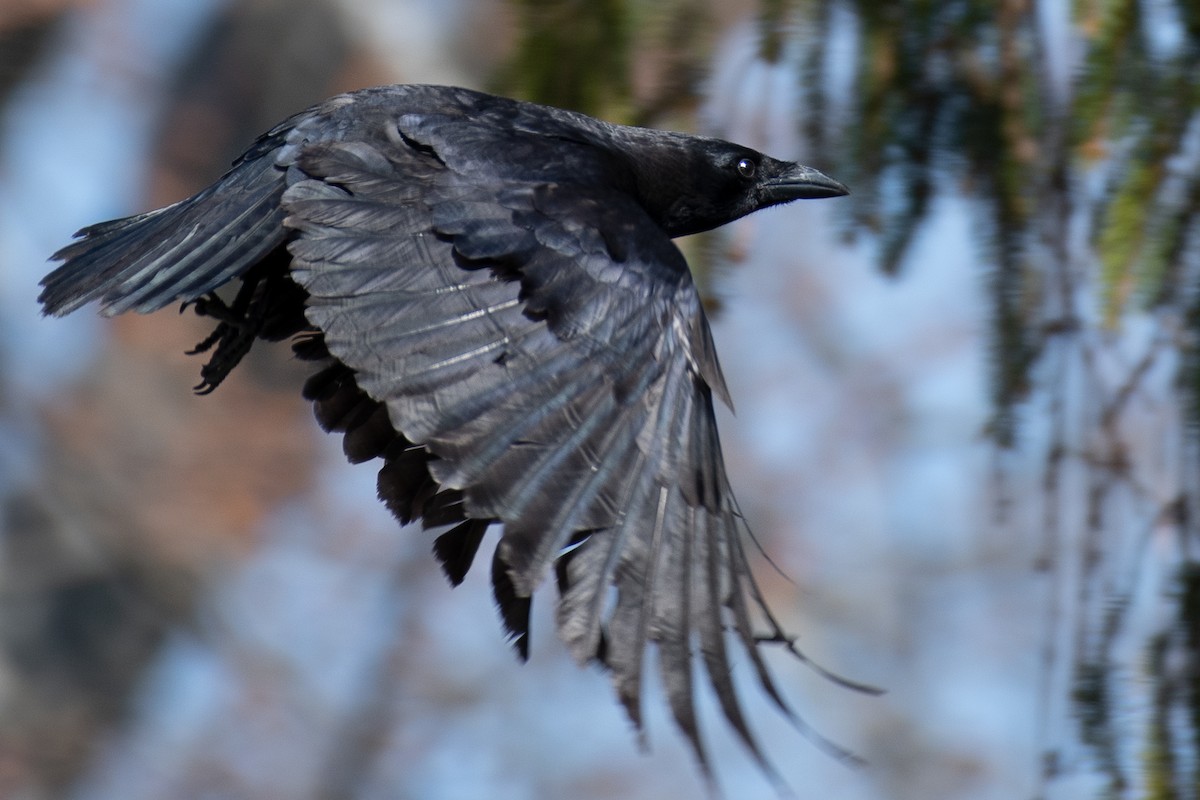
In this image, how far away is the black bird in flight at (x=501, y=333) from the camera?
269 cm

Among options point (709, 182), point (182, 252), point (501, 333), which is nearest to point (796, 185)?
point (709, 182)

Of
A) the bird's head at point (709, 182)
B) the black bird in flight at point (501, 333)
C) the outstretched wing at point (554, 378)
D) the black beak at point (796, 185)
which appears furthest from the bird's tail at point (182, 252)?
the black beak at point (796, 185)

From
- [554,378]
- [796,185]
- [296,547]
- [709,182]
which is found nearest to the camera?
[554,378]

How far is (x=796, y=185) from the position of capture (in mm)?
4039

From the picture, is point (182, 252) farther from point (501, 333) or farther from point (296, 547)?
point (296, 547)

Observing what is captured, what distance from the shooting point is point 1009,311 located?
10.7 feet

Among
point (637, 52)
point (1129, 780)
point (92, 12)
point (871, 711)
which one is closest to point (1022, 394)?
point (1129, 780)

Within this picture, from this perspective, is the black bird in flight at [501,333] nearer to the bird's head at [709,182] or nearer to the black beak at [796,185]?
the black beak at [796,185]

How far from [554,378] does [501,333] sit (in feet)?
0.47

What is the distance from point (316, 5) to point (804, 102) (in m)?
7.22

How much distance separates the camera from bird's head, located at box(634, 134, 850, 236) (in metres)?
4.07

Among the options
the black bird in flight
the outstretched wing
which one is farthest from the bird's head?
the outstretched wing

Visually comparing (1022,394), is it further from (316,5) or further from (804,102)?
(316,5)

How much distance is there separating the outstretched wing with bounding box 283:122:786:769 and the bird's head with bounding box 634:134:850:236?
0.75 meters
